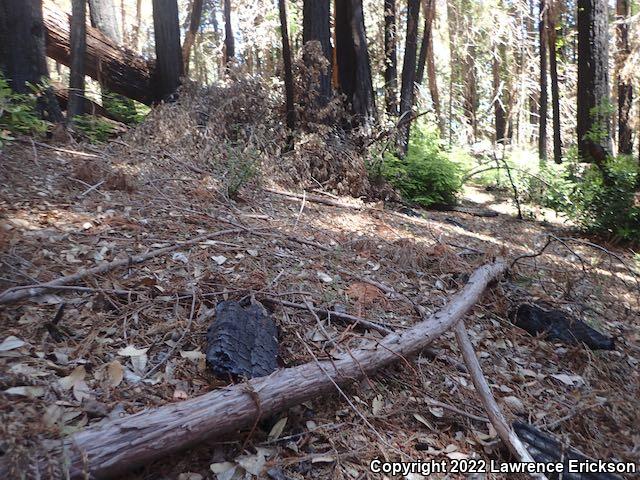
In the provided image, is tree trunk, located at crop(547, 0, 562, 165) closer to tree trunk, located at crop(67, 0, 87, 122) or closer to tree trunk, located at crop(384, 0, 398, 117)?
tree trunk, located at crop(384, 0, 398, 117)

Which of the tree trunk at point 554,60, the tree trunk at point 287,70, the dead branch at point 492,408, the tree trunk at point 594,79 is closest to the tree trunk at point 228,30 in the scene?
the tree trunk at point 287,70

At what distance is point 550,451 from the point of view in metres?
2.29

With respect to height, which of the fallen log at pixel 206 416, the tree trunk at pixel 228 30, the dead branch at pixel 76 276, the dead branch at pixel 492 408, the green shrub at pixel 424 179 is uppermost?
the tree trunk at pixel 228 30

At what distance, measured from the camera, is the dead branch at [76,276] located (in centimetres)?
245

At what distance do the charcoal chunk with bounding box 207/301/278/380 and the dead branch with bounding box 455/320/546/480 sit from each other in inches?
45.5

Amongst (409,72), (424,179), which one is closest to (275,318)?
(424,179)

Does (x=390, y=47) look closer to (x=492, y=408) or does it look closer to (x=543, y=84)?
(x=543, y=84)

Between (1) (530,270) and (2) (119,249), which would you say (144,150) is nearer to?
(2) (119,249)

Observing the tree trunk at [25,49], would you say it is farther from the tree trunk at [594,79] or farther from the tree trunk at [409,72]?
the tree trunk at [594,79]

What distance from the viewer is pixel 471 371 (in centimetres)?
266

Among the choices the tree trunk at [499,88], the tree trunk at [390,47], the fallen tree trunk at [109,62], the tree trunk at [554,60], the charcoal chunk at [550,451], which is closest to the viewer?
the charcoal chunk at [550,451]

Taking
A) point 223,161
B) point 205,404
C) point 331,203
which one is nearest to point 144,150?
Answer: point 223,161

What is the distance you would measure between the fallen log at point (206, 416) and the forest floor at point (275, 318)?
122 millimetres

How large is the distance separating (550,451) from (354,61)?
729cm
